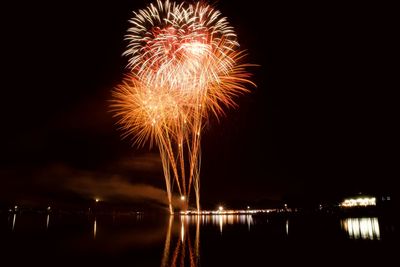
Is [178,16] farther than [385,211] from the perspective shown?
No

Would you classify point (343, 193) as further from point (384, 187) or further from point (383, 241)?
point (383, 241)

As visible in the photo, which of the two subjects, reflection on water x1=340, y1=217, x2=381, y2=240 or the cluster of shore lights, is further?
the cluster of shore lights

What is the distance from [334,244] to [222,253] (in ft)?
22.1

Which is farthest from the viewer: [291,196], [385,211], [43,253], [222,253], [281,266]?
[291,196]

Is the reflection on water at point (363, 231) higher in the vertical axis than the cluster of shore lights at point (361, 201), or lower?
lower

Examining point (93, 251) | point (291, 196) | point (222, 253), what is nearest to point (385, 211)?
point (222, 253)

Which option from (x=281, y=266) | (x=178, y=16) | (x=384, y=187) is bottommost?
(x=281, y=266)

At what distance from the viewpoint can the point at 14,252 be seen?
1827cm

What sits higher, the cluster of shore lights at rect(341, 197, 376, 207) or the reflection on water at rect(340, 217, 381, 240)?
the cluster of shore lights at rect(341, 197, 376, 207)

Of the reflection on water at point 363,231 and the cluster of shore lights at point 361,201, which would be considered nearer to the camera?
the reflection on water at point 363,231

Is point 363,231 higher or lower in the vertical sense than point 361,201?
lower

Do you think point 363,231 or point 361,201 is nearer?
point 363,231

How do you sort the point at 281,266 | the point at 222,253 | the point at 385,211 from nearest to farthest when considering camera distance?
the point at 281,266, the point at 222,253, the point at 385,211

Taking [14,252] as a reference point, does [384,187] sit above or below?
above
